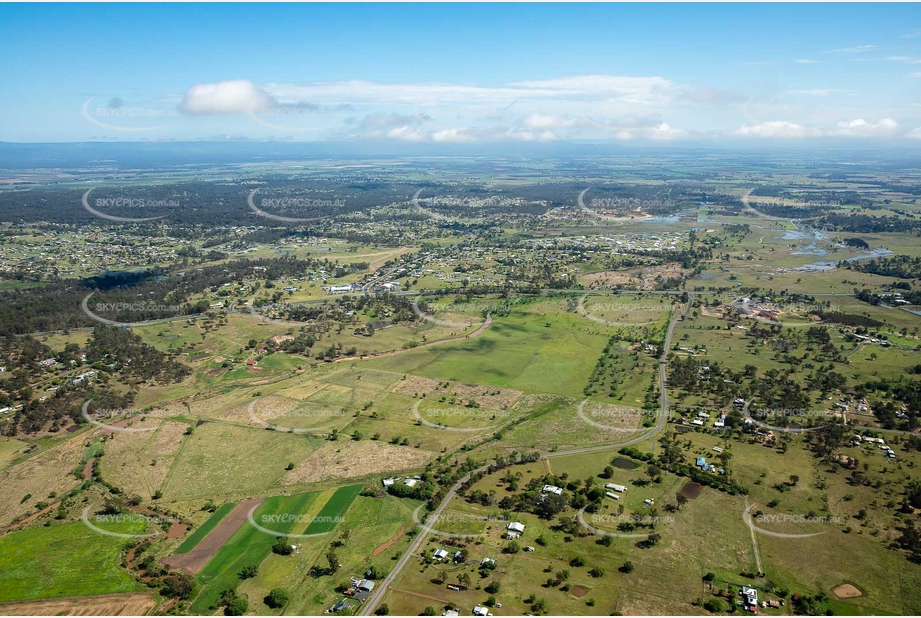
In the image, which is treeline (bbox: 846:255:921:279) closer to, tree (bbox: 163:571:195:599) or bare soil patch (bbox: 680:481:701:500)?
bare soil patch (bbox: 680:481:701:500)

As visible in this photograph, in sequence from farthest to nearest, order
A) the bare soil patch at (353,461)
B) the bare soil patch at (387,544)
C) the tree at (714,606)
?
the bare soil patch at (353,461)
the bare soil patch at (387,544)
the tree at (714,606)

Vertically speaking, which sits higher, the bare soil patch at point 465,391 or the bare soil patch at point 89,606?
the bare soil patch at point 465,391

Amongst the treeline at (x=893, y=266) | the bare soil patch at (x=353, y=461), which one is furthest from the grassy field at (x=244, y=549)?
the treeline at (x=893, y=266)

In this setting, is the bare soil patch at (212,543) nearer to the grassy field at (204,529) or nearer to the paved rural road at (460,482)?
the grassy field at (204,529)

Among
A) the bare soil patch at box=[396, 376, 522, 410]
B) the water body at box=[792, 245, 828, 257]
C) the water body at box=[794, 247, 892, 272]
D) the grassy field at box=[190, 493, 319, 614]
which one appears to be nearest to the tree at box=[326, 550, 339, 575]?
the grassy field at box=[190, 493, 319, 614]

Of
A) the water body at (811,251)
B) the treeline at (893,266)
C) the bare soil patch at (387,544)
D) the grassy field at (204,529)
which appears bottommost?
the grassy field at (204,529)

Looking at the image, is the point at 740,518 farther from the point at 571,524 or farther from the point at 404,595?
the point at 404,595

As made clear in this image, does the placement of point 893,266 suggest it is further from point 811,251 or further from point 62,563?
point 62,563

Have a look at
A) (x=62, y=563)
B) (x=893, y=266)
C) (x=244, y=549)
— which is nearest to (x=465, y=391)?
(x=244, y=549)
